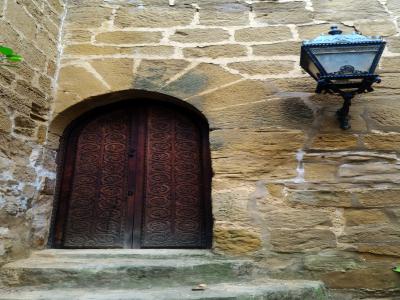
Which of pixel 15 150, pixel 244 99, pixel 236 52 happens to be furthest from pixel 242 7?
pixel 15 150

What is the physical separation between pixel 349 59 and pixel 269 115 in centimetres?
56

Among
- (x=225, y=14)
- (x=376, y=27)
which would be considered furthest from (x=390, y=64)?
(x=225, y=14)

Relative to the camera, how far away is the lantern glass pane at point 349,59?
5.81 feet

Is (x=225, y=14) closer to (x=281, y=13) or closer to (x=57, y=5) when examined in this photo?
(x=281, y=13)

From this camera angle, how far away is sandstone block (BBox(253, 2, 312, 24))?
7.91 feet

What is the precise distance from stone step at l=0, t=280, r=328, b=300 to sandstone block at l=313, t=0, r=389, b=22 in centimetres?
178

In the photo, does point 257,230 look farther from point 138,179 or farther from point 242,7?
point 242,7

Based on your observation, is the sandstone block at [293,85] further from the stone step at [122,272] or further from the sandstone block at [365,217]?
the stone step at [122,272]

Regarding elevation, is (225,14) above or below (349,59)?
above

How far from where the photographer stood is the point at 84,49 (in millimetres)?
2363

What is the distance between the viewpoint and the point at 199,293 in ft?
4.98

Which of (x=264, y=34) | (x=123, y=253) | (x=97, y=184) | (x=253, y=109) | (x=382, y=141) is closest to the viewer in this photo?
(x=123, y=253)

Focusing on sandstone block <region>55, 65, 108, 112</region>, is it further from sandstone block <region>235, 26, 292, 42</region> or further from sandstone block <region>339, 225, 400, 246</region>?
sandstone block <region>339, 225, 400, 246</region>

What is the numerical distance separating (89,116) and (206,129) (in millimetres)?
825
